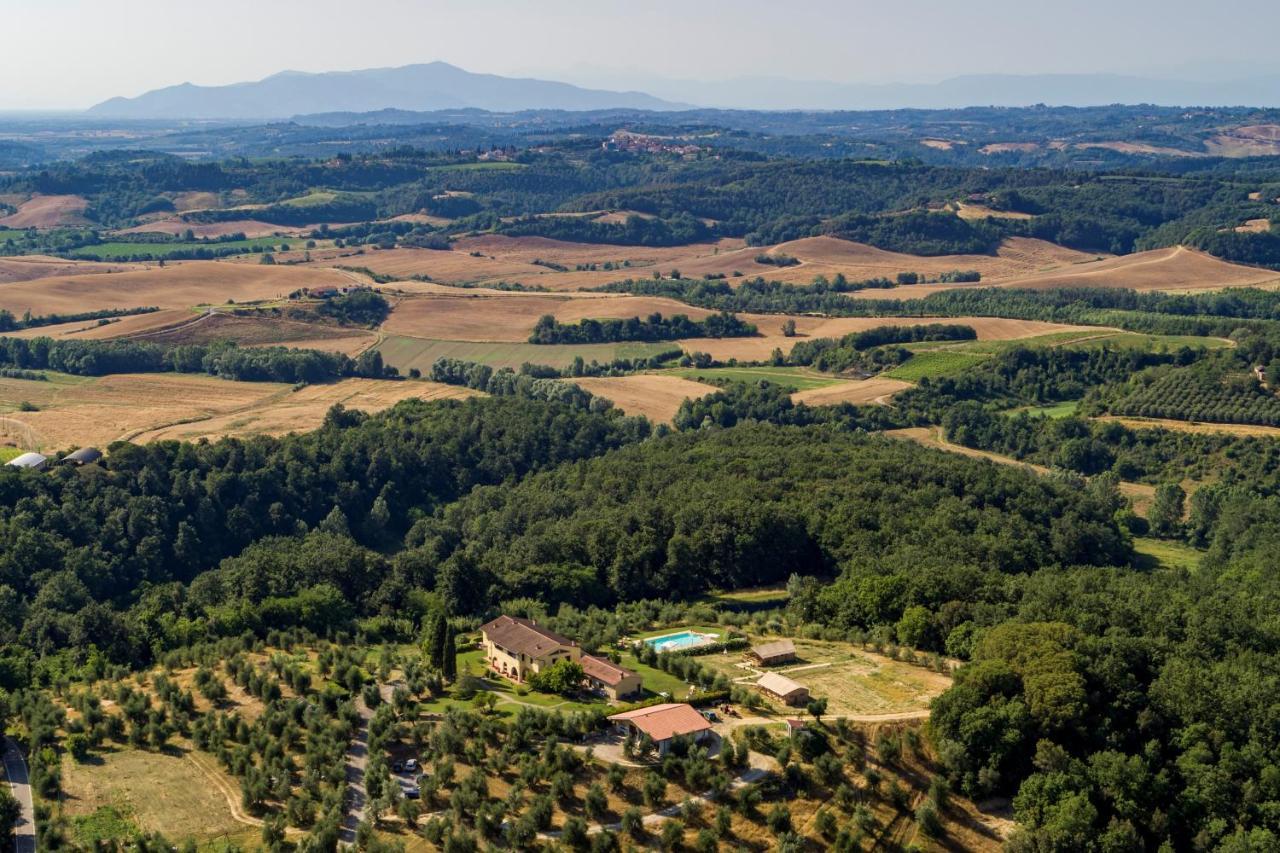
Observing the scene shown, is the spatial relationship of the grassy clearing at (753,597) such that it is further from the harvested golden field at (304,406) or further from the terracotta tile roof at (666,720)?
the harvested golden field at (304,406)

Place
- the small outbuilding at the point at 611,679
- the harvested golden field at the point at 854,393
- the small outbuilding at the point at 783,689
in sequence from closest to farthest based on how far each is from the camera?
the small outbuilding at the point at 783,689
the small outbuilding at the point at 611,679
the harvested golden field at the point at 854,393

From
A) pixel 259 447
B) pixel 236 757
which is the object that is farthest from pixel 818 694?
pixel 259 447

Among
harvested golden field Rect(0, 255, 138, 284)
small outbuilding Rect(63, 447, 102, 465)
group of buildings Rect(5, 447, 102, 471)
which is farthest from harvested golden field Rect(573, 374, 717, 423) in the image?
harvested golden field Rect(0, 255, 138, 284)

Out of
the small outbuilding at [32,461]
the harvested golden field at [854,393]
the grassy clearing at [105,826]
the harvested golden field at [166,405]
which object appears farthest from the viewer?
the harvested golden field at [854,393]

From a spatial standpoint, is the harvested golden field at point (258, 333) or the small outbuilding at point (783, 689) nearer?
the small outbuilding at point (783, 689)

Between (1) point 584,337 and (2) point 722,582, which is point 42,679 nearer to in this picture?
(2) point 722,582

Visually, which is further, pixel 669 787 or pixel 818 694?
pixel 818 694

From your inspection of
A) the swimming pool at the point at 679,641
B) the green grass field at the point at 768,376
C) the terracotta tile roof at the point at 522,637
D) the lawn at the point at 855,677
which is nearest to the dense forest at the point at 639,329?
the green grass field at the point at 768,376
